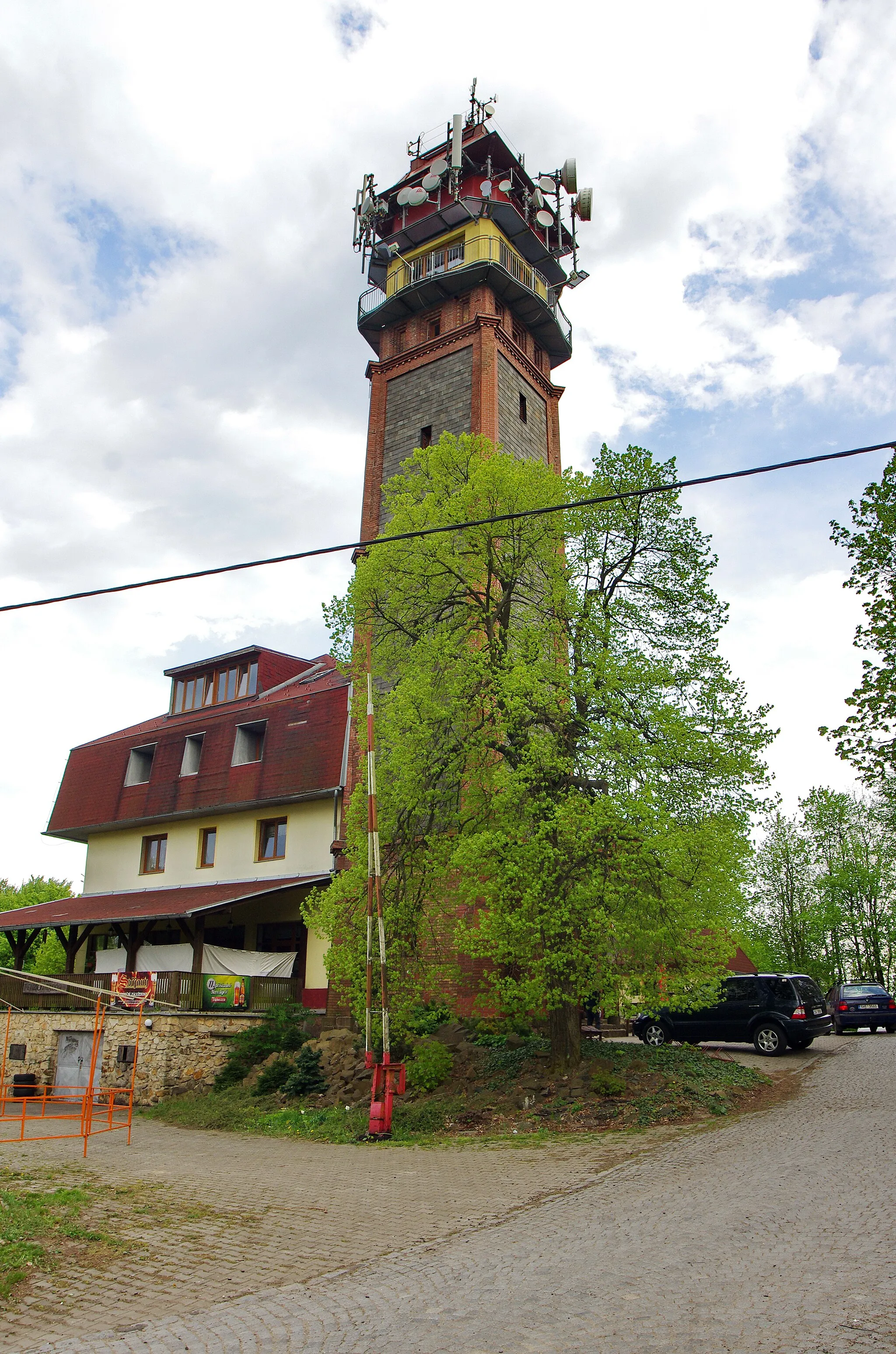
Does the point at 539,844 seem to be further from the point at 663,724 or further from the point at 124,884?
the point at 124,884

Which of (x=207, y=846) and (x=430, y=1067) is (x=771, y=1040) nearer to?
(x=430, y=1067)

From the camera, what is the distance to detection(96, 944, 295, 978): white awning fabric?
23312 mm

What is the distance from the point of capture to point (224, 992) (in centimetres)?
2147

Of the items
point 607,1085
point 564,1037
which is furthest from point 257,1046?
point 607,1085

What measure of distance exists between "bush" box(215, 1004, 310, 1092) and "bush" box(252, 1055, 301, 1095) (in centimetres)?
94

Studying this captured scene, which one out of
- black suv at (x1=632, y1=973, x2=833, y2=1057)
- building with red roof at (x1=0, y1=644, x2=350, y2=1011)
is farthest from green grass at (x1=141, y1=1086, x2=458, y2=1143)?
→ black suv at (x1=632, y1=973, x2=833, y2=1057)

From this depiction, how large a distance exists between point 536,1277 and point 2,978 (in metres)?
26.2

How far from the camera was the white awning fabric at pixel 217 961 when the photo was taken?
76.5 ft

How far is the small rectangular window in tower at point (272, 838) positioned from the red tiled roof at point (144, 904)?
2.53 feet

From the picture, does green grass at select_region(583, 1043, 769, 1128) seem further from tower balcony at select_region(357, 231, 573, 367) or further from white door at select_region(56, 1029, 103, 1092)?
tower balcony at select_region(357, 231, 573, 367)

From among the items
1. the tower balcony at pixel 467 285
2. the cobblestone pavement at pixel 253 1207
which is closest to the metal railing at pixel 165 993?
the cobblestone pavement at pixel 253 1207

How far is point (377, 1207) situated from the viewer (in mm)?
8984

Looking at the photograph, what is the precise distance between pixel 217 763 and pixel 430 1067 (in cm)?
1416

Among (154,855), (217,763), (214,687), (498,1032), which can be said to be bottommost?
(498,1032)
